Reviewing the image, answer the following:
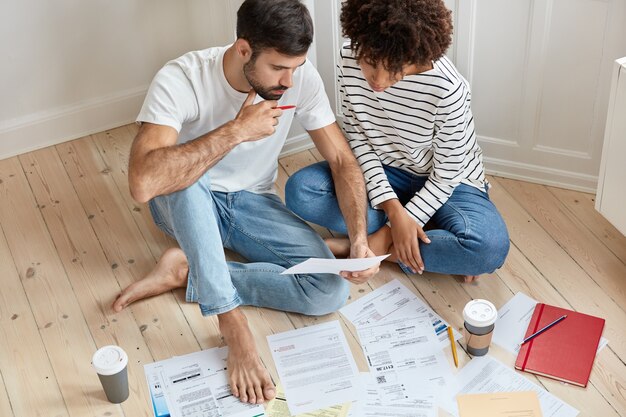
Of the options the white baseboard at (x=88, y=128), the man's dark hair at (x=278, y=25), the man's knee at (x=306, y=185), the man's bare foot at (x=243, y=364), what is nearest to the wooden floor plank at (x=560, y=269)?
the white baseboard at (x=88, y=128)

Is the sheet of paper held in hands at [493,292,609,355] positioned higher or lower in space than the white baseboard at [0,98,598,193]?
lower

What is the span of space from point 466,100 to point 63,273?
125cm

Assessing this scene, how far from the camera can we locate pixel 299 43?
6.51ft

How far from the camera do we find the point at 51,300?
7.84 ft

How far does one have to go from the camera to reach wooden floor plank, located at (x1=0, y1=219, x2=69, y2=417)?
6.85 ft

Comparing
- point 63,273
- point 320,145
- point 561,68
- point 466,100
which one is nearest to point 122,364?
point 63,273

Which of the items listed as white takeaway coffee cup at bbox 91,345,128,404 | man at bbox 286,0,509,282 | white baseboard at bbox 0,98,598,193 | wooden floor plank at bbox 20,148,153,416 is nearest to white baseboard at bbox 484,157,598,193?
white baseboard at bbox 0,98,598,193

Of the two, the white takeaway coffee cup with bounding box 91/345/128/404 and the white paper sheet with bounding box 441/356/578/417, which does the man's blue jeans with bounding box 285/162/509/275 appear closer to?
the white paper sheet with bounding box 441/356/578/417

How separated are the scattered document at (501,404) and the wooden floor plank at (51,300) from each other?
0.84m

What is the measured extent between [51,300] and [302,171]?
2.61 ft

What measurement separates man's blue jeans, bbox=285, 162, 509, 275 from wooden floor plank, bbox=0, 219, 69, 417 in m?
0.79

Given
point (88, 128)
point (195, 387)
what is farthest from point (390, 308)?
point (88, 128)

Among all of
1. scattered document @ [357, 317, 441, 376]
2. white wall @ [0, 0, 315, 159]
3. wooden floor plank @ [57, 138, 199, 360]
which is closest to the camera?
scattered document @ [357, 317, 441, 376]

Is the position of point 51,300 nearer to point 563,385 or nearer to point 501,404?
point 501,404
